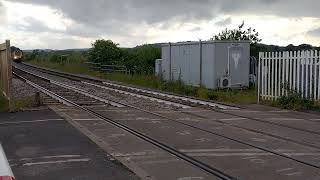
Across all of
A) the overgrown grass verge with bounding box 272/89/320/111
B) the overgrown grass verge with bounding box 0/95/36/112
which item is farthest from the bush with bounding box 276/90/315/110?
the overgrown grass verge with bounding box 0/95/36/112

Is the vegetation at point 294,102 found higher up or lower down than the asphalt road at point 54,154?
higher up

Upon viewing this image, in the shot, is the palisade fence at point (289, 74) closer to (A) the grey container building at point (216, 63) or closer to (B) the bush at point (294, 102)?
(B) the bush at point (294, 102)

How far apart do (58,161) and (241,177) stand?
10.3ft

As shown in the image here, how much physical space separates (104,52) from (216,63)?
101 ft

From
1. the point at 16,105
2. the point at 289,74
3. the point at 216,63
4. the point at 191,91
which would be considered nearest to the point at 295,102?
the point at 289,74

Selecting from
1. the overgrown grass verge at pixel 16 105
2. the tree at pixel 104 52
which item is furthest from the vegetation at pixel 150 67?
the overgrown grass verge at pixel 16 105

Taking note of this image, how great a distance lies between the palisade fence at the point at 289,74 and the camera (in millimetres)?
17688

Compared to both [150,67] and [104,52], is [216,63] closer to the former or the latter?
[150,67]

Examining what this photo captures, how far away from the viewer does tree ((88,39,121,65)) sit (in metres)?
56.9

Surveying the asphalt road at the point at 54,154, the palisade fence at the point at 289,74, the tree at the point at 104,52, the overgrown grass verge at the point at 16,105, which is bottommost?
the asphalt road at the point at 54,154

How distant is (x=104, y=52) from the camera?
5756 centimetres

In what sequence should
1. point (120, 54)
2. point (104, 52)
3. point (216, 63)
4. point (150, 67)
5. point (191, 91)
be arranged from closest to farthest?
point (191, 91), point (216, 63), point (150, 67), point (104, 52), point (120, 54)

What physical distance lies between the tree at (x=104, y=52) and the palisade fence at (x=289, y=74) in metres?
36.6

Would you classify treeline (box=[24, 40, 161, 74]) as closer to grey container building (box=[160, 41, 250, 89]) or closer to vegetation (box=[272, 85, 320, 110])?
grey container building (box=[160, 41, 250, 89])
